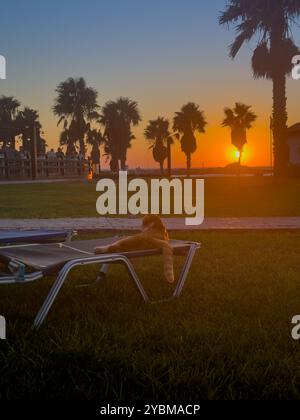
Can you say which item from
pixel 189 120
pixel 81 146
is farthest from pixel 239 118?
pixel 81 146

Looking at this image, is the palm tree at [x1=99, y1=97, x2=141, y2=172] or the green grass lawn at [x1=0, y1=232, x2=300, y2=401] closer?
the green grass lawn at [x1=0, y1=232, x2=300, y2=401]

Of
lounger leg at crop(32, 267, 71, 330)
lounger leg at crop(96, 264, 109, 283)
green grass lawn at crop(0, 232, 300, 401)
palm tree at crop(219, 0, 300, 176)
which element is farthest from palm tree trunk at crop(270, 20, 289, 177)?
lounger leg at crop(32, 267, 71, 330)

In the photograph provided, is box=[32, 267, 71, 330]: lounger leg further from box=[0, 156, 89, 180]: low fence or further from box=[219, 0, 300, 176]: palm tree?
box=[0, 156, 89, 180]: low fence

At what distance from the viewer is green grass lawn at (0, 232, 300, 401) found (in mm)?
3361

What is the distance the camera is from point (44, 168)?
48500 mm

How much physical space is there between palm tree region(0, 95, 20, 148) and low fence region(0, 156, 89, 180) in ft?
125

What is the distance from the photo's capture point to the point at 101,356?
3799mm

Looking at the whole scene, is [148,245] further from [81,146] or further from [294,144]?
[81,146]

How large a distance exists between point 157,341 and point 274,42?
29159 mm

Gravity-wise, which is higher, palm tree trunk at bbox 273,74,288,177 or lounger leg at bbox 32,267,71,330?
palm tree trunk at bbox 273,74,288,177

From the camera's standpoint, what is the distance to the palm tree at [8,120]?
93169 millimetres

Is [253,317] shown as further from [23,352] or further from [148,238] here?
[23,352]

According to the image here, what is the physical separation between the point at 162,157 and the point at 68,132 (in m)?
14.1

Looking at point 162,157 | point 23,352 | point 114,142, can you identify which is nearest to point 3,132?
point 114,142
